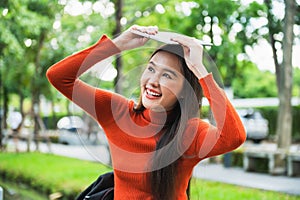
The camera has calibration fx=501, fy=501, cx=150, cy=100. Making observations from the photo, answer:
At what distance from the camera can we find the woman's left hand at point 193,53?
4.91 feet

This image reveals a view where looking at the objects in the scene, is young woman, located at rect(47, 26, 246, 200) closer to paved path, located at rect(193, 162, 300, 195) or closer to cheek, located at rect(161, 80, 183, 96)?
cheek, located at rect(161, 80, 183, 96)

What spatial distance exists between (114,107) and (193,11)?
18.4 ft

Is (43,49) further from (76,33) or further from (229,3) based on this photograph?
(229,3)

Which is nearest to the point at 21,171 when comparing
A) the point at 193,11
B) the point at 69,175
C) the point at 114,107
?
the point at 69,175

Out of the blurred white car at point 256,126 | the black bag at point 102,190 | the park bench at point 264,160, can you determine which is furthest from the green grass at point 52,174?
the blurred white car at point 256,126

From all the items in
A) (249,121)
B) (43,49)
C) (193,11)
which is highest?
(193,11)

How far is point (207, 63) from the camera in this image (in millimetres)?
1545

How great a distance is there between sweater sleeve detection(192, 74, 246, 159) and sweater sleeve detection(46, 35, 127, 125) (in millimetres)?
329

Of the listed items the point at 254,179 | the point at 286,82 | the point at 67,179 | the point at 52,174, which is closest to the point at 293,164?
the point at 254,179

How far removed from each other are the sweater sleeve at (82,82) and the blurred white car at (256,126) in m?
13.8

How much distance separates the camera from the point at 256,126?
15.4m

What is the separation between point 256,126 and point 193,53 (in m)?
14.3

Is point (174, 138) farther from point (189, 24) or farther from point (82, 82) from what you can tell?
point (189, 24)

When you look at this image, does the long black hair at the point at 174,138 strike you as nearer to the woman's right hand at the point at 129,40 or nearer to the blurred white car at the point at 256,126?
the woman's right hand at the point at 129,40
